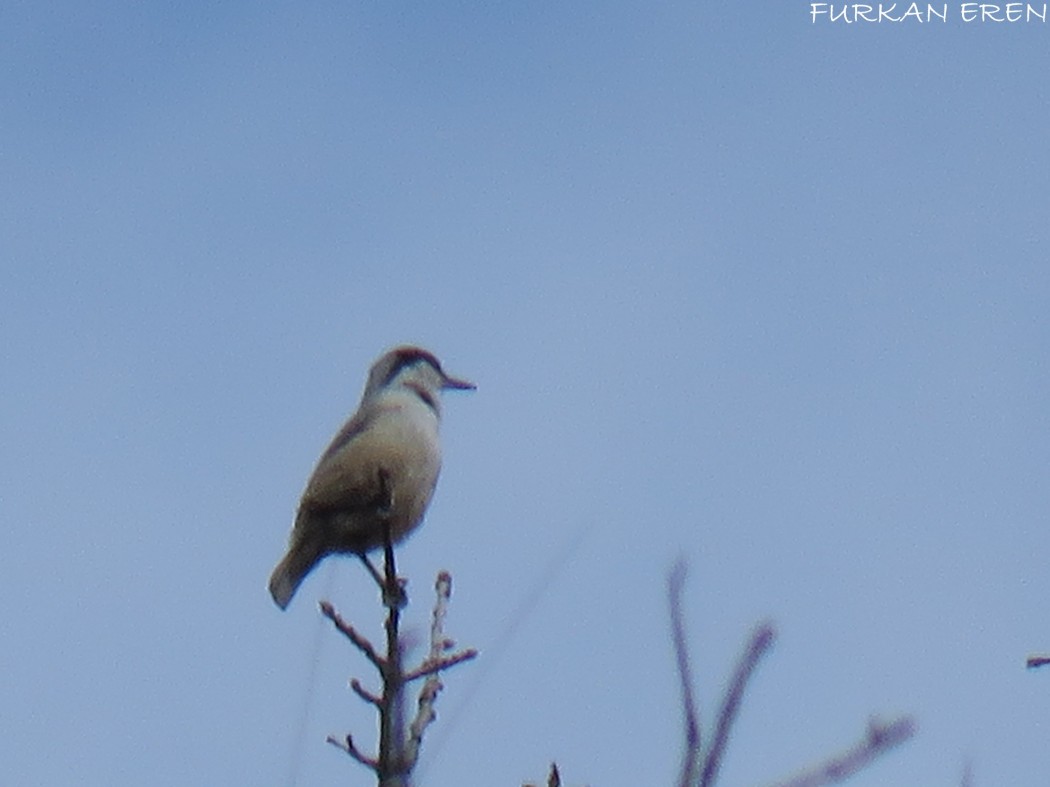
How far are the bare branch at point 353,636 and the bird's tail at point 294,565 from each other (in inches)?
105

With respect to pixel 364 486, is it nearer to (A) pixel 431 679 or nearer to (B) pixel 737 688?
(A) pixel 431 679

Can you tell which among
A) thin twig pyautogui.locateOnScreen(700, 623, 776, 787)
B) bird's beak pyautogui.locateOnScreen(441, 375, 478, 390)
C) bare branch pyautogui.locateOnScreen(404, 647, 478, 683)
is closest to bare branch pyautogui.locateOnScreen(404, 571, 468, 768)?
bare branch pyautogui.locateOnScreen(404, 647, 478, 683)

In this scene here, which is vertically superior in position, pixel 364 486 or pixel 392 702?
pixel 364 486

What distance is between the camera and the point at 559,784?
2.15 meters

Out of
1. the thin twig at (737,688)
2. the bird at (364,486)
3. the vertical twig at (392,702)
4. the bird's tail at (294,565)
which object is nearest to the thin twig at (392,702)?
the vertical twig at (392,702)

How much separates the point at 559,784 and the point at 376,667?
→ 1.27m

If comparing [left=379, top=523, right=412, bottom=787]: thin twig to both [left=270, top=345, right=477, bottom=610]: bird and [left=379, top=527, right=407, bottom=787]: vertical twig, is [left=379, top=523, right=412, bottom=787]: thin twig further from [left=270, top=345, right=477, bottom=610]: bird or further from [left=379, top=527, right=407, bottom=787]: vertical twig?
[left=270, top=345, right=477, bottom=610]: bird

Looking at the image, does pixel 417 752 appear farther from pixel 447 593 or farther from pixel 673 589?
pixel 673 589

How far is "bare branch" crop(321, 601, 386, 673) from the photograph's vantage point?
11.1ft

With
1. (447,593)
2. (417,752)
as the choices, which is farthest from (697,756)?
(447,593)

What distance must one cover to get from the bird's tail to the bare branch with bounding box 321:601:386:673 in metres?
2.67

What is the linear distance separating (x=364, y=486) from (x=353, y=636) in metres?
2.75

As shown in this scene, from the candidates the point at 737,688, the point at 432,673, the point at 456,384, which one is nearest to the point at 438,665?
the point at 432,673

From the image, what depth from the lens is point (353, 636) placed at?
356 centimetres
